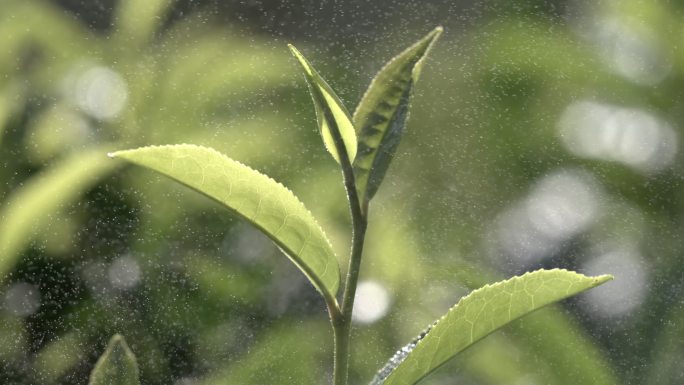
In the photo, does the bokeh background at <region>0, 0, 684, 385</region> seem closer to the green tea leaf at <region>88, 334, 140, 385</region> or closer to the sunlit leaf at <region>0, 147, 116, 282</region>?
the sunlit leaf at <region>0, 147, 116, 282</region>

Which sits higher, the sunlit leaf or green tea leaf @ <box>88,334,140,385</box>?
green tea leaf @ <box>88,334,140,385</box>

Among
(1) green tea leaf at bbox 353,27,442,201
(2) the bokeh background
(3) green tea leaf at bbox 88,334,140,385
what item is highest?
(1) green tea leaf at bbox 353,27,442,201

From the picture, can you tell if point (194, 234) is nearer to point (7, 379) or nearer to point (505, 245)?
point (7, 379)

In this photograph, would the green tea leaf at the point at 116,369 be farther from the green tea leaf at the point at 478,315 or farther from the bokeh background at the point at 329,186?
the bokeh background at the point at 329,186

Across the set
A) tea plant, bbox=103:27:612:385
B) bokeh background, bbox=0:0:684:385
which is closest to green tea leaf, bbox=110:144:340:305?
tea plant, bbox=103:27:612:385

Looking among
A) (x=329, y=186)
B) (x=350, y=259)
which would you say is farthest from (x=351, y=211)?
(x=329, y=186)

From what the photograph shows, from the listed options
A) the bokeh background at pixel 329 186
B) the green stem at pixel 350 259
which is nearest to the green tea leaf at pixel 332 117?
the green stem at pixel 350 259

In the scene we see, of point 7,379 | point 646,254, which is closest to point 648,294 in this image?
point 646,254
